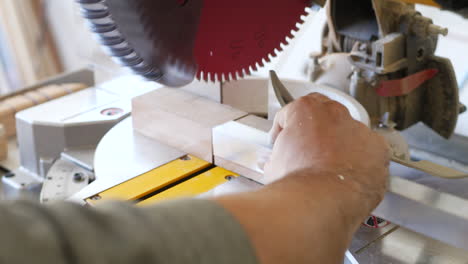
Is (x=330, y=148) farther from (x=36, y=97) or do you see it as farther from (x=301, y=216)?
(x=36, y=97)

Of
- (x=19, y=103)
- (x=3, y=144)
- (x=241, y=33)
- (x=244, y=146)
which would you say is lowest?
(x=3, y=144)

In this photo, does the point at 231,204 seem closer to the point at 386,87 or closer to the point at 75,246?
the point at 75,246

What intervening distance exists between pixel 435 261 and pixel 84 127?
1.03 m

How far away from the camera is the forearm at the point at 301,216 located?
0.57 metres

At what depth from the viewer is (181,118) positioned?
51.1 inches

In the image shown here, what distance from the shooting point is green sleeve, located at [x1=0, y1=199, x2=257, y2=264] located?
0.41 m

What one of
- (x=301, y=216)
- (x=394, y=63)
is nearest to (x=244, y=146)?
(x=394, y=63)

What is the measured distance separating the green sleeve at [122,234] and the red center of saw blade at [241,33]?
569 millimetres

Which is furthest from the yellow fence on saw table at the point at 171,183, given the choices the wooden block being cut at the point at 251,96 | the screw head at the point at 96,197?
the wooden block being cut at the point at 251,96

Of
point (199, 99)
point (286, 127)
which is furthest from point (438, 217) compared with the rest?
point (199, 99)

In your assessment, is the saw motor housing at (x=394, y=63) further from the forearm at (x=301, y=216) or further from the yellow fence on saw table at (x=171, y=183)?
the forearm at (x=301, y=216)

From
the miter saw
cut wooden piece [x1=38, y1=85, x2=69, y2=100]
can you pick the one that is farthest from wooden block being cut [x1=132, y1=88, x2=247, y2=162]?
cut wooden piece [x1=38, y1=85, x2=69, y2=100]

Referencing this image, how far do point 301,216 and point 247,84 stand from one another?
827mm

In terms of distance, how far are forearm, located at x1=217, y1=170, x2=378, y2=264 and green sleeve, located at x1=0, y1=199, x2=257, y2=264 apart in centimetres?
5
